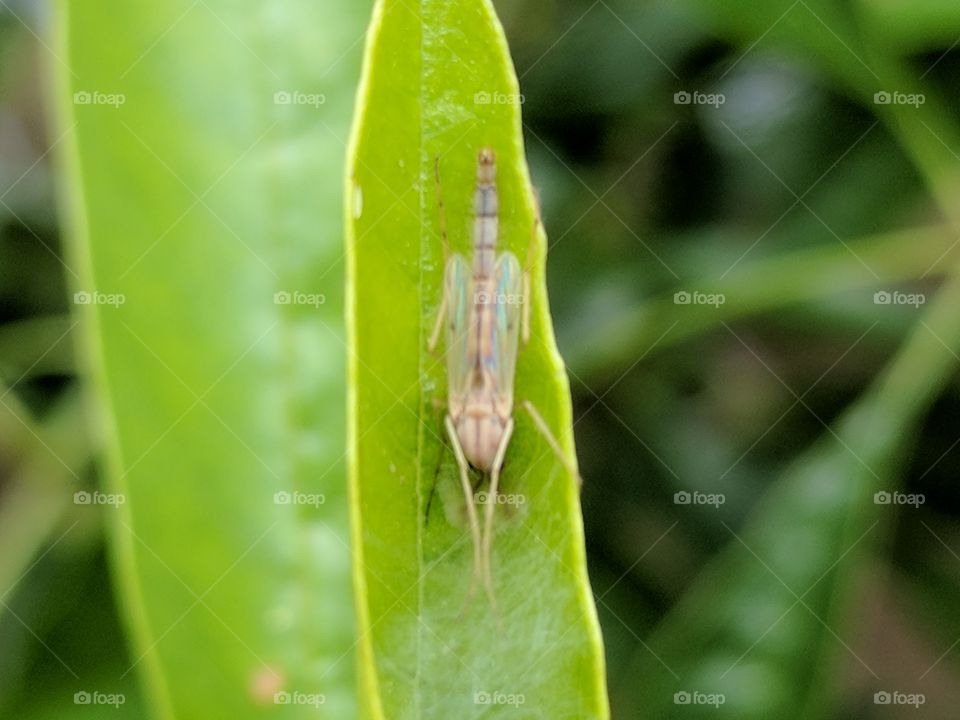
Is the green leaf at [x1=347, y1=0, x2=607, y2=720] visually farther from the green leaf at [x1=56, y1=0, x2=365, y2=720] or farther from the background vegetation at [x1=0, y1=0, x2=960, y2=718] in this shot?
the background vegetation at [x1=0, y1=0, x2=960, y2=718]

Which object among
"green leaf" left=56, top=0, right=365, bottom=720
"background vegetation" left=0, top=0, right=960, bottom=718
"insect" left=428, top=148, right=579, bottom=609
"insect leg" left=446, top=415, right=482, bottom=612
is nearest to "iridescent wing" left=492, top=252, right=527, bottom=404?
"insect" left=428, top=148, right=579, bottom=609

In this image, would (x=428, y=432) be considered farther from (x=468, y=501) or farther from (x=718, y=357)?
(x=718, y=357)

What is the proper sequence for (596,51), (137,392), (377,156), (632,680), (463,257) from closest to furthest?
(377,156) → (137,392) → (463,257) → (632,680) → (596,51)

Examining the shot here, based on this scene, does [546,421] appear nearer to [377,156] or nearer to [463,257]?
[463,257]

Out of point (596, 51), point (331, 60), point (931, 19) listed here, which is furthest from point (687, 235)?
point (331, 60)

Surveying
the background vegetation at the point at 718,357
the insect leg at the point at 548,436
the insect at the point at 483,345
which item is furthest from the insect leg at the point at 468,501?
the background vegetation at the point at 718,357

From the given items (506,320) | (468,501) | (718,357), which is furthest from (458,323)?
(718,357)

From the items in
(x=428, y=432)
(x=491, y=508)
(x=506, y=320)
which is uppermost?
(x=506, y=320)
